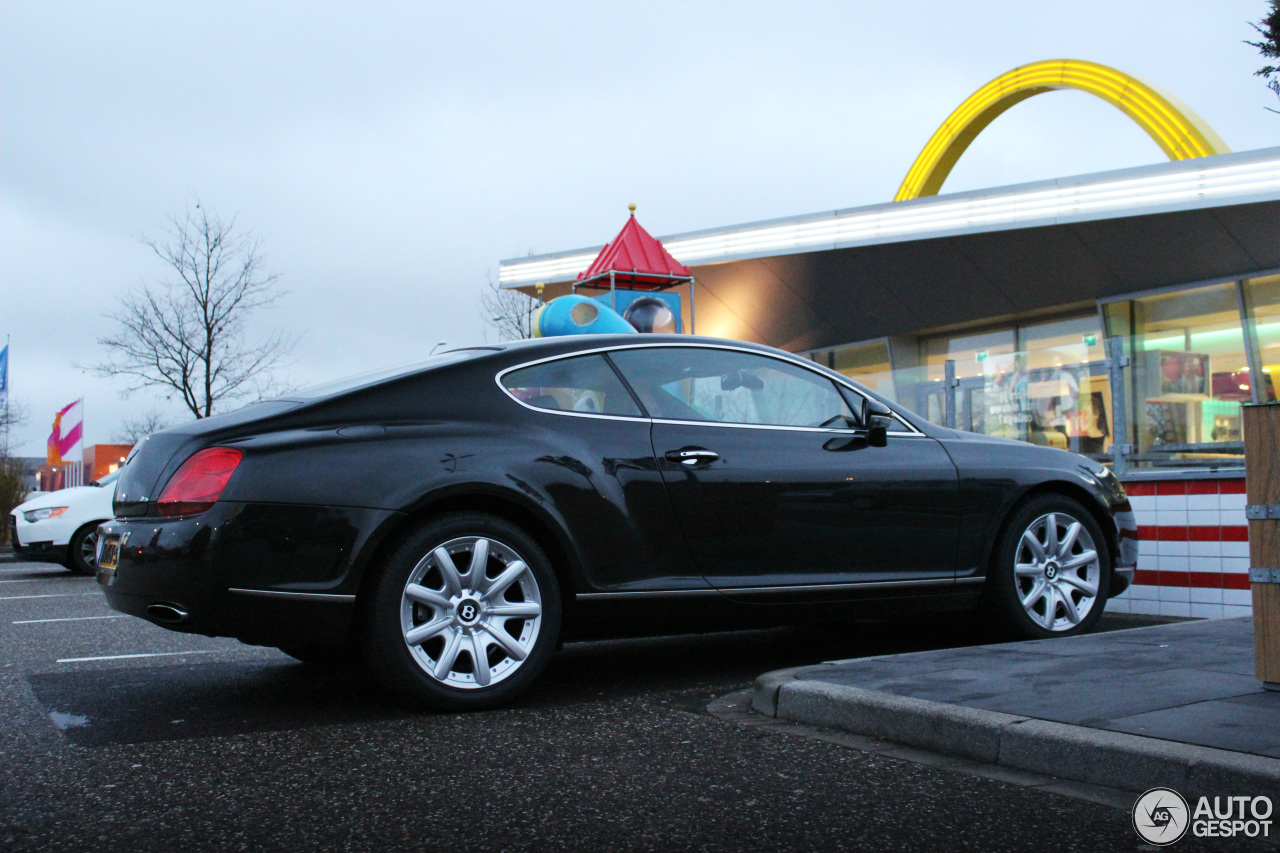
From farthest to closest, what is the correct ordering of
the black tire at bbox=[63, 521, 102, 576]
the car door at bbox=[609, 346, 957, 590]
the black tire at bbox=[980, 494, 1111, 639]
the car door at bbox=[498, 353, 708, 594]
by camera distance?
the black tire at bbox=[63, 521, 102, 576], the black tire at bbox=[980, 494, 1111, 639], the car door at bbox=[609, 346, 957, 590], the car door at bbox=[498, 353, 708, 594]

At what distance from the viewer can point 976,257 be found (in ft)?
60.3

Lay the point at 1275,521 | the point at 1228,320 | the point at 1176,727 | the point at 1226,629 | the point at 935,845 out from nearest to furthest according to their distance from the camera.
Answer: the point at 935,845 < the point at 1176,727 < the point at 1275,521 < the point at 1226,629 < the point at 1228,320

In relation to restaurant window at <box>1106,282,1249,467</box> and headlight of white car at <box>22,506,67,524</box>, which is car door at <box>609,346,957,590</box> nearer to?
restaurant window at <box>1106,282,1249,467</box>

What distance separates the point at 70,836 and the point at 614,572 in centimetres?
221

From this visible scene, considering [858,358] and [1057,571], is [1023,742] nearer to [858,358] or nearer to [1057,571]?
[1057,571]

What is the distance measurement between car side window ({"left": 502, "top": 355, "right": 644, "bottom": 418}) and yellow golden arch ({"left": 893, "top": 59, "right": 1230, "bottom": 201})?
52.4ft

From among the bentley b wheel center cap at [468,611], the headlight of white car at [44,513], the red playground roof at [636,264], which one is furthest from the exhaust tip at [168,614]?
the red playground roof at [636,264]

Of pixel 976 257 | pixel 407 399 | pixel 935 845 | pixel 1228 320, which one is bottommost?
pixel 935 845

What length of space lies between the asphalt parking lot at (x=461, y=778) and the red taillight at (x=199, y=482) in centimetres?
77

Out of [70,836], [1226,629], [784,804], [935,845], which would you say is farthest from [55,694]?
[1226,629]

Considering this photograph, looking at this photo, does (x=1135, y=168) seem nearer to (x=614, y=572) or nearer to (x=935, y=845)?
(x=614, y=572)

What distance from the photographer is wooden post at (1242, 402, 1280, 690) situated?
3.93 metres

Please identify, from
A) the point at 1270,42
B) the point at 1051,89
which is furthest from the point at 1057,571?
the point at 1270,42
